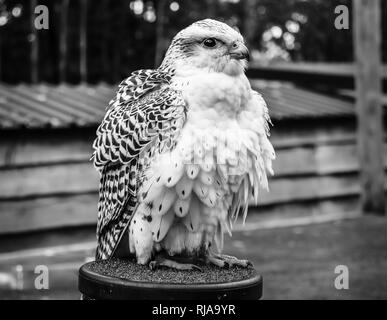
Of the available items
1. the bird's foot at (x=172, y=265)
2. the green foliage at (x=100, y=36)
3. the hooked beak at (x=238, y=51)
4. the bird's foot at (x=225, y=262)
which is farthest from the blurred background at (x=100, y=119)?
the bird's foot at (x=172, y=265)

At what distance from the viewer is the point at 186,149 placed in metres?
2.15

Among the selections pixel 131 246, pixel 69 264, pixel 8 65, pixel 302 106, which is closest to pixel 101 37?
pixel 8 65

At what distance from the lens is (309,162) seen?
6.72 meters

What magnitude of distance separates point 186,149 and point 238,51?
383 mm

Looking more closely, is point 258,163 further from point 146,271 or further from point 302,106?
point 302,106

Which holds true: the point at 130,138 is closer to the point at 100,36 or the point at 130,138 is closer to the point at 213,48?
the point at 213,48

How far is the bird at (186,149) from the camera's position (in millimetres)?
2164

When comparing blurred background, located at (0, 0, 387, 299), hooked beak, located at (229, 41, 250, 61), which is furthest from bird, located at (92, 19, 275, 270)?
blurred background, located at (0, 0, 387, 299)

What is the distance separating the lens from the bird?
2164mm

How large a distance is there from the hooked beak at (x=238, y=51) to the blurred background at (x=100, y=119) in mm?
1459

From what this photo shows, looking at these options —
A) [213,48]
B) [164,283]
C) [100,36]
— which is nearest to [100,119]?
[100,36]

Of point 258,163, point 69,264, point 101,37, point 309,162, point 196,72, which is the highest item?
point 101,37
